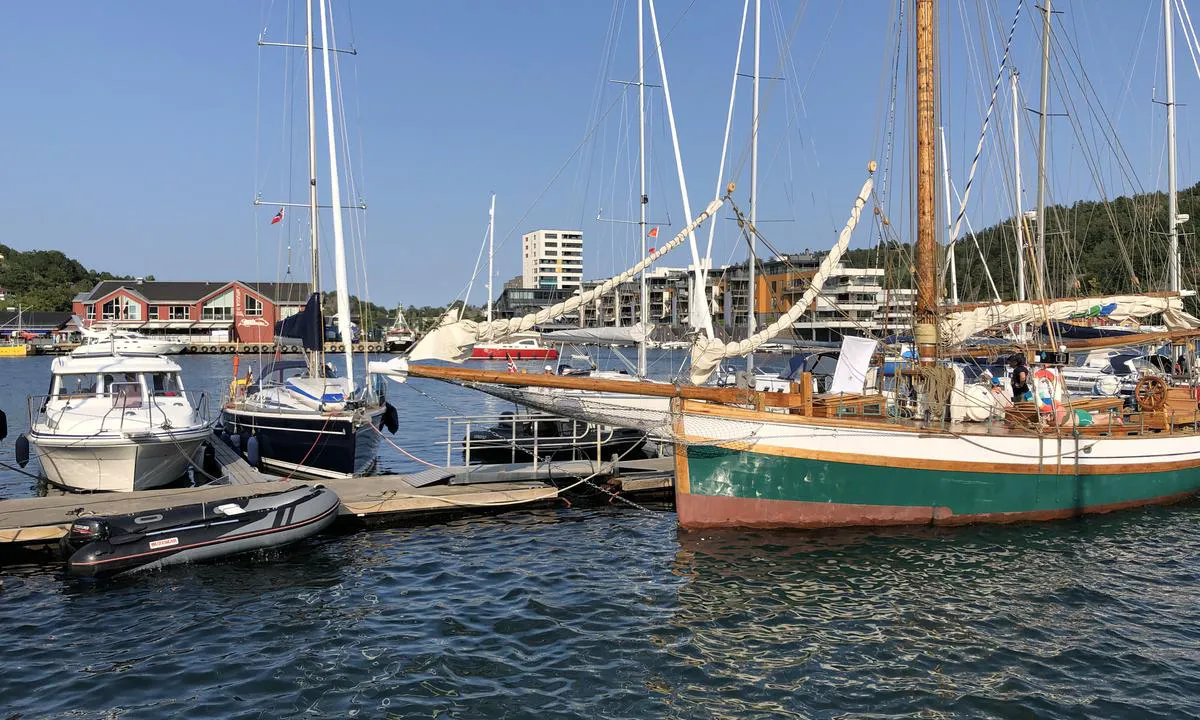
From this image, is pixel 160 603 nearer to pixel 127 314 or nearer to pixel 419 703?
pixel 419 703

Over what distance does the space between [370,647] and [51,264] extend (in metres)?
178

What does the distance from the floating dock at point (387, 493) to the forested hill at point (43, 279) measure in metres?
140

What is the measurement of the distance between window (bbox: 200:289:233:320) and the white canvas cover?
110930 mm

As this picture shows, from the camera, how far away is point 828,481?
1575 centimetres

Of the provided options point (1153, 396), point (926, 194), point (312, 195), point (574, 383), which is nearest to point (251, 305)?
point (312, 195)

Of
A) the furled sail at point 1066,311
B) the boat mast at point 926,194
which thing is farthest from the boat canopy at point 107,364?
the furled sail at point 1066,311

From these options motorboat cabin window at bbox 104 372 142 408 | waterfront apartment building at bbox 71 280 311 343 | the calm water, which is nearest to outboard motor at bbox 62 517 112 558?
the calm water

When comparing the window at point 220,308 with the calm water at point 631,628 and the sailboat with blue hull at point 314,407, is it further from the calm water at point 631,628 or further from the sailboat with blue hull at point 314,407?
the calm water at point 631,628

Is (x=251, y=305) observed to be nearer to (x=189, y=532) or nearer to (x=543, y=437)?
(x=543, y=437)

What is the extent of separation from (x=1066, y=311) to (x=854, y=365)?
7911mm

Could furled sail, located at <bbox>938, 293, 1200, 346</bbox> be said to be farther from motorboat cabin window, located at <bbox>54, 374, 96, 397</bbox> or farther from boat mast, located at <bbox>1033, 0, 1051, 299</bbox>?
motorboat cabin window, located at <bbox>54, 374, 96, 397</bbox>

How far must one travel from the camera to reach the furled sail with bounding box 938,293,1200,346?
20234 millimetres

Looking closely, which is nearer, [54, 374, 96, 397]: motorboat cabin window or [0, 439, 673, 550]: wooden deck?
[0, 439, 673, 550]: wooden deck

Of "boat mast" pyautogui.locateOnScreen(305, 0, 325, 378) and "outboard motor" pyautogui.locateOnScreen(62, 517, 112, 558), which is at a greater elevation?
"boat mast" pyautogui.locateOnScreen(305, 0, 325, 378)
